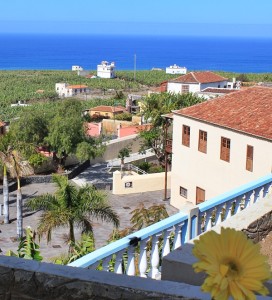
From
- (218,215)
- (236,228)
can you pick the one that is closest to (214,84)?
(218,215)

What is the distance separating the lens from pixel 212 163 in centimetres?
2519

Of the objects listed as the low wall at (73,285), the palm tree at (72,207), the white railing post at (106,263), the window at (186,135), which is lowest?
the palm tree at (72,207)

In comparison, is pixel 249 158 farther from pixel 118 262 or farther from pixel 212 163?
pixel 118 262

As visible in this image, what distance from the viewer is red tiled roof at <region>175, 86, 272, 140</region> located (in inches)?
910

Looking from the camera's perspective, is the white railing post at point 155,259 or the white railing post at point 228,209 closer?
the white railing post at point 155,259

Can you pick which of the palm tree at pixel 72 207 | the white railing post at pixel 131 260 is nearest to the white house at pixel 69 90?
the palm tree at pixel 72 207

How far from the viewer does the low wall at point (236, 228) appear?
5012 millimetres

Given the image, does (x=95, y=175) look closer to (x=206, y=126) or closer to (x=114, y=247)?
(x=206, y=126)

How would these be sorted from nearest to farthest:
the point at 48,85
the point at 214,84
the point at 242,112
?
1. the point at 242,112
2. the point at 214,84
3. the point at 48,85

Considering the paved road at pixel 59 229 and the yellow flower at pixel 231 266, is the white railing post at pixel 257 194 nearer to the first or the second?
the yellow flower at pixel 231 266

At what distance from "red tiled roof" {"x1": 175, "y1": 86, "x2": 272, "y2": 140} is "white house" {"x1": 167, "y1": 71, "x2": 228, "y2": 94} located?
4103 centimetres

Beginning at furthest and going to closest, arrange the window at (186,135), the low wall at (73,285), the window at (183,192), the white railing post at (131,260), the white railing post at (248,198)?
the window at (183,192) → the window at (186,135) → the white railing post at (248,198) → the white railing post at (131,260) → the low wall at (73,285)

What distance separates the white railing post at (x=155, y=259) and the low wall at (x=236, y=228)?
461mm

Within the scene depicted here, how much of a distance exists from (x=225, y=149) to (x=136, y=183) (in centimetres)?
724
